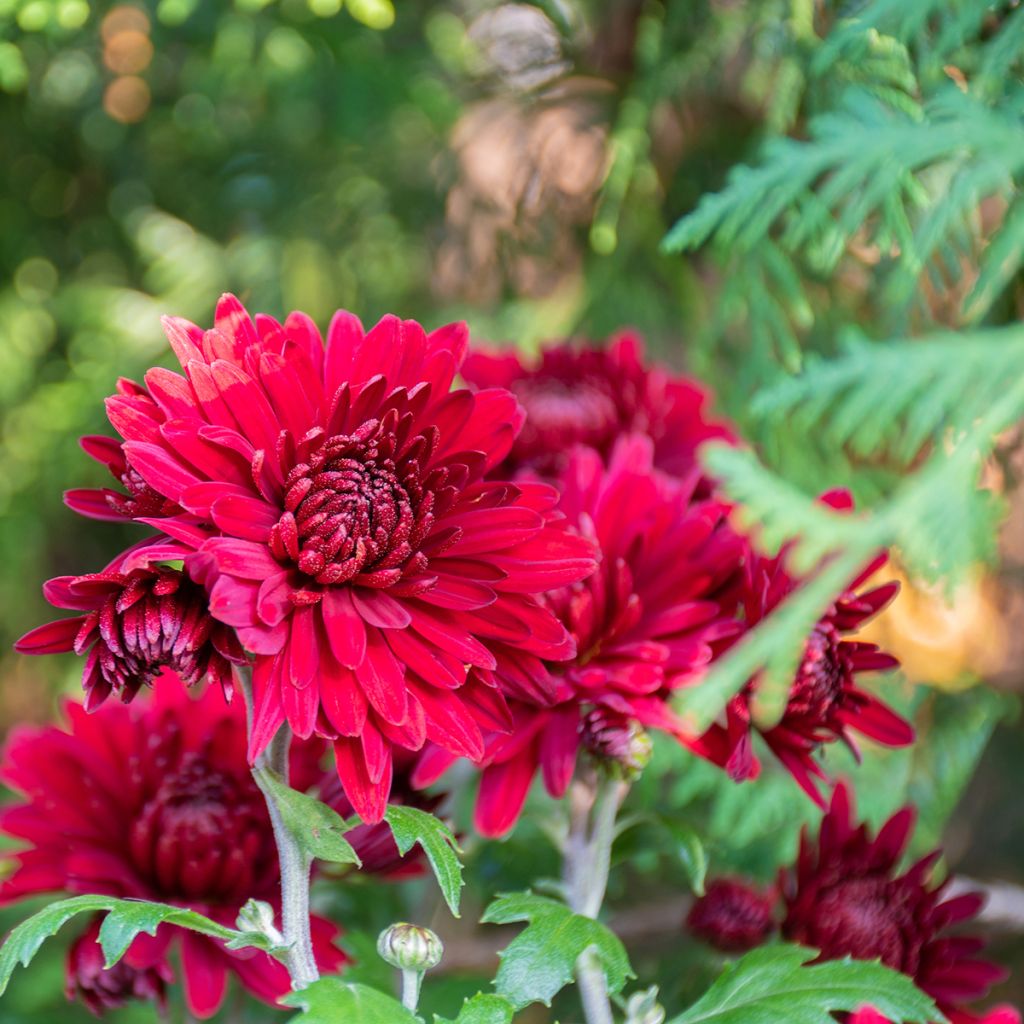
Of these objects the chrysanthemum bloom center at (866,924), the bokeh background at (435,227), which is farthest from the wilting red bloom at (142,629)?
the bokeh background at (435,227)

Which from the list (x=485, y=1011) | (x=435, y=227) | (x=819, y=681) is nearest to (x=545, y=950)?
(x=485, y=1011)

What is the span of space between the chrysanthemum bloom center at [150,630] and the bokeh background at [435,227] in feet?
1.96

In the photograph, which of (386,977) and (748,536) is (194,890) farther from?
(748,536)

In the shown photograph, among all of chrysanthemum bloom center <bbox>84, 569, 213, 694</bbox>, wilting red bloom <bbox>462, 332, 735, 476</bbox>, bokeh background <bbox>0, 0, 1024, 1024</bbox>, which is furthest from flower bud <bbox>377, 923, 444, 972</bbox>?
bokeh background <bbox>0, 0, 1024, 1024</bbox>

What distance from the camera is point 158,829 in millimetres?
494

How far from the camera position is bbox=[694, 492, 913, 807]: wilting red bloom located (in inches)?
17.5

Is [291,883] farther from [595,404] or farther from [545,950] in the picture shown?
[595,404]

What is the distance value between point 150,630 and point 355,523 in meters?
0.08

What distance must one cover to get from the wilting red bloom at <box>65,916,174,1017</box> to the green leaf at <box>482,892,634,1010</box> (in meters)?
0.15

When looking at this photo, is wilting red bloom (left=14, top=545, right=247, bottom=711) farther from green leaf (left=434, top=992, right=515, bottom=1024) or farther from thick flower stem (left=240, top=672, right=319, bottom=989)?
green leaf (left=434, top=992, right=515, bottom=1024)

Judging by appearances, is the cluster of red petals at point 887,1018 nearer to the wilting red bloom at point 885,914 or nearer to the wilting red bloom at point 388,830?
the wilting red bloom at point 885,914

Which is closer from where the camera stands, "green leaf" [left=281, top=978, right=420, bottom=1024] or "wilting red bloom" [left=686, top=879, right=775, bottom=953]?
"green leaf" [left=281, top=978, right=420, bottom=1024]

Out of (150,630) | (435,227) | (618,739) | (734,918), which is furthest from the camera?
(435,227)

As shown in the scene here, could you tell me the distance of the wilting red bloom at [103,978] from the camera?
0.47 metres
